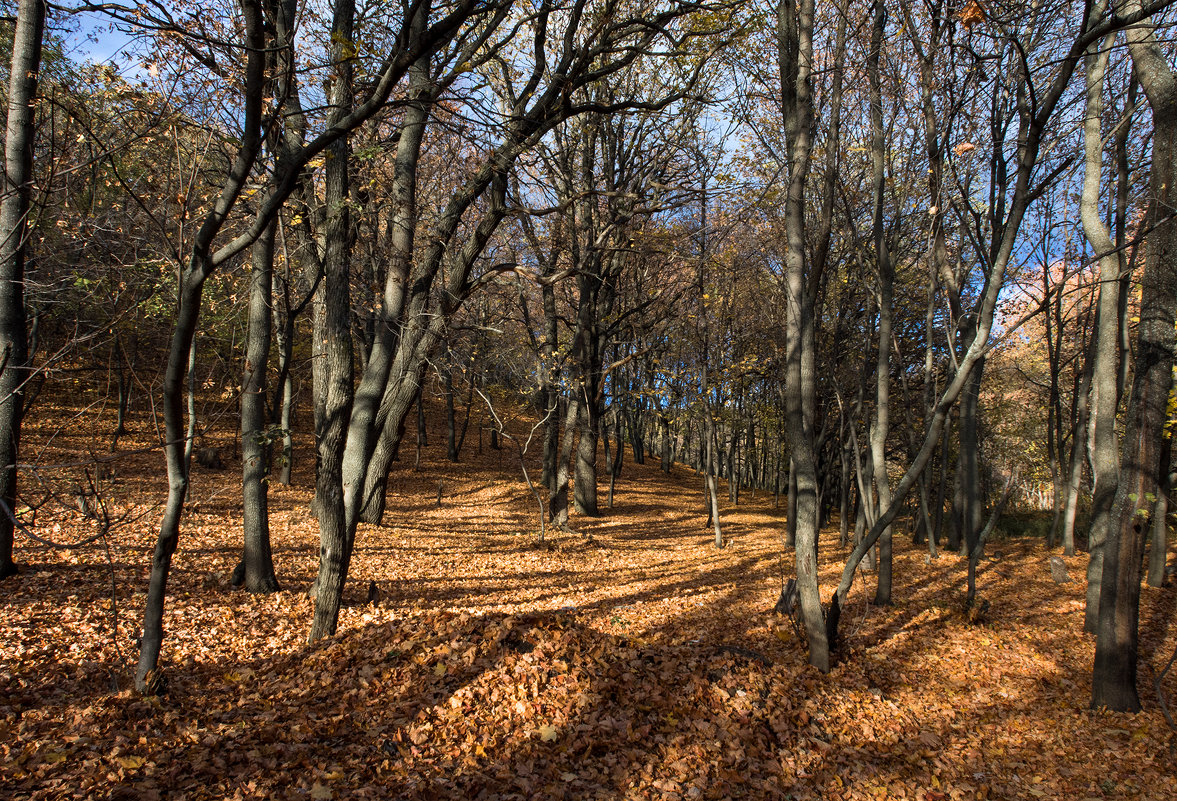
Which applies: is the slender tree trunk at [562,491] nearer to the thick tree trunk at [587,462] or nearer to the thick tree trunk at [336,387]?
the thick tree trunk at [587,462]

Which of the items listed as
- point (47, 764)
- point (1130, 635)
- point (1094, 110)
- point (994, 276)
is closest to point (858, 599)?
point (1130, 635)

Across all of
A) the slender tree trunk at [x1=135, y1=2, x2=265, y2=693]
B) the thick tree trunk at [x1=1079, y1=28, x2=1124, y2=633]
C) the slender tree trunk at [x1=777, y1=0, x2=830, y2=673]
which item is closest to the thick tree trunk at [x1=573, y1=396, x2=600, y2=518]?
the slender tree trunk at [x1=777, y1=0, x2=830, y2=673]

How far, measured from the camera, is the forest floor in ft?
12.6

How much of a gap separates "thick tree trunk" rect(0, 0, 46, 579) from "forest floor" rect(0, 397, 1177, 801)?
4.61ft

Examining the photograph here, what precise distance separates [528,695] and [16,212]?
677cm

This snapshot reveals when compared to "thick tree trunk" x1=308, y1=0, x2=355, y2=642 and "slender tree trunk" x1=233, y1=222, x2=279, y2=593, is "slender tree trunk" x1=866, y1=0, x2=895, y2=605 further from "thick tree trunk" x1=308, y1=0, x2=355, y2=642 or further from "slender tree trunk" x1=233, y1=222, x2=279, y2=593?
"slender tree trunk" x1=233, y1=222, x2=279, y2=593


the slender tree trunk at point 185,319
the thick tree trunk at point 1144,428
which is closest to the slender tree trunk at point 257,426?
the slender tree trunk at point 185,319

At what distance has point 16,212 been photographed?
5.82 m

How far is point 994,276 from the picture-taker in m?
5.16

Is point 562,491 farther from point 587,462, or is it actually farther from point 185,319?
Answer: point 185,319

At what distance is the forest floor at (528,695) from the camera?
385 cm

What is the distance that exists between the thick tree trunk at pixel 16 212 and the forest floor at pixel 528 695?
1.40m

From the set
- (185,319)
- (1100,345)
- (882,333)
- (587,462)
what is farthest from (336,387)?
(587,462)

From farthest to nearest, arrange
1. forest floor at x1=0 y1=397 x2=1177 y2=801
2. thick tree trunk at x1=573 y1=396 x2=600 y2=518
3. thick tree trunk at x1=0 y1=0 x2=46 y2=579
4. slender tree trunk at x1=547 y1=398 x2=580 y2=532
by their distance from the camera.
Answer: thick tree trunk at x1=573 y1=396 x2=600 y2=518 < slender tree trunk at x1=547 y1=398 x2=580 y2=532 < thick tree trunk at x1=0 y1=0 x2=46 y2=579 < forest floor at x1=0 y1=397 x2=1177 y2=801
